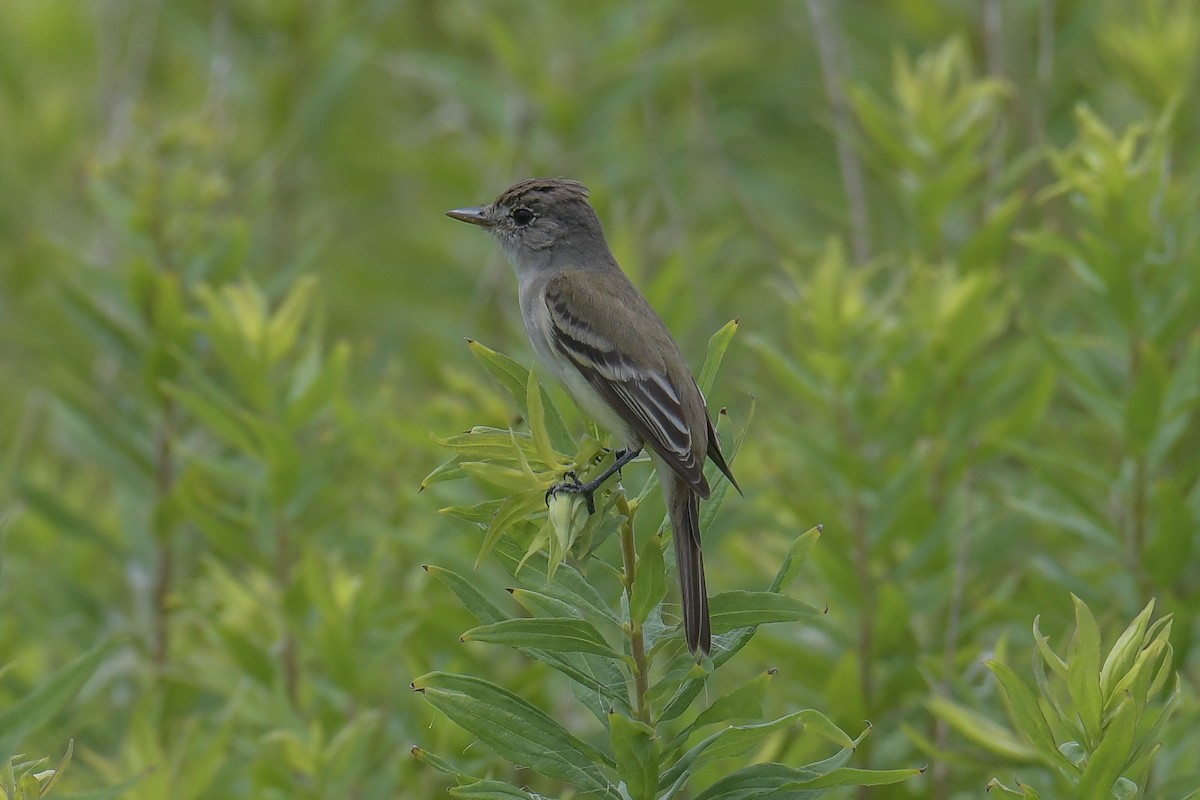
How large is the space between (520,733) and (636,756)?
20 cm

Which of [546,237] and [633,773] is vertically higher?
[546,237]

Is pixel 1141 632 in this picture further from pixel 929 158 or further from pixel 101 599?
pixel 101 599

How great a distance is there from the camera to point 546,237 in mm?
3980

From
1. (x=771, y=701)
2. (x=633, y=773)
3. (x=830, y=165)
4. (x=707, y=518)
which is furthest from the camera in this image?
(x=830, y=165)

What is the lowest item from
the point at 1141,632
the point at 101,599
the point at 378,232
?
the point at 1141,632

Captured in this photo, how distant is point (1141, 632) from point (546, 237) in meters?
2.13

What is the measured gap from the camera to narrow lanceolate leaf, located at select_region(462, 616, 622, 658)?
213 centimetres

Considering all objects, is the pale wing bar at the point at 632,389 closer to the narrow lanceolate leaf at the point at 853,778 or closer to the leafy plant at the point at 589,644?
the leafy plant at the point at 589,644

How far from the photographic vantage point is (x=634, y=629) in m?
2.24

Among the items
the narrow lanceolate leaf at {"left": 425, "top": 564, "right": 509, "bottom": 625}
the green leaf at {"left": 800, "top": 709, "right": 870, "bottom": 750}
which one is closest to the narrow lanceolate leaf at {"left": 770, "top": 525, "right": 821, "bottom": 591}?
the green leaf at {"left": 800, "top": 709, "right": 870, "bottom": 750}

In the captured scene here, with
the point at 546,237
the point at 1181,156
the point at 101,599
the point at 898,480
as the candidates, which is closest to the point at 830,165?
the point at 1181,156

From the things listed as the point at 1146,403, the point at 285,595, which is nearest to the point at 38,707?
the point at 285,595

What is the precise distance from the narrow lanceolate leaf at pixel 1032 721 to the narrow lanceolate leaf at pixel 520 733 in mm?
623

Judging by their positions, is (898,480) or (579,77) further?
(579,77)
